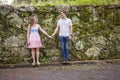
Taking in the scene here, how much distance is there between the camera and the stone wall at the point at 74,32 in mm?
13750

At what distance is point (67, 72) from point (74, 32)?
7.95ft

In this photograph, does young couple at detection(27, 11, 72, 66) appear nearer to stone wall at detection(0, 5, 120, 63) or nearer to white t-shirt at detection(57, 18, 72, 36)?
white t-shirt at detection(57, 18, 72, 36)

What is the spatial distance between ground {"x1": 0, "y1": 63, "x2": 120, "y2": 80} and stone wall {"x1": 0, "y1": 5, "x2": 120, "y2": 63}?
3.01ft

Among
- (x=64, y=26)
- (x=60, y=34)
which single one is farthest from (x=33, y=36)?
(x=64, y=26)

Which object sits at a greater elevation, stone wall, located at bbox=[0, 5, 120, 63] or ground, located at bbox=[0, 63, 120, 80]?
stone wall, located at bbox=[0, 5, 120, 63]

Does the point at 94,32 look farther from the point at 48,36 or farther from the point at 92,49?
the point at 48,36

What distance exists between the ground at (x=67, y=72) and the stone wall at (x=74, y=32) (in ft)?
3.01

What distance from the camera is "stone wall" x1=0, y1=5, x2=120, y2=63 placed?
1375 cm

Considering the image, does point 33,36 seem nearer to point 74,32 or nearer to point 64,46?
point 64,46

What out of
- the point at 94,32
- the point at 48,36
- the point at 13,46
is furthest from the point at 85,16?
the point at 13,46

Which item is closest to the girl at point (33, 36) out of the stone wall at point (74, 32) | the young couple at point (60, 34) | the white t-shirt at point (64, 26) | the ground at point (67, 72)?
the young couple at point (60, 34)

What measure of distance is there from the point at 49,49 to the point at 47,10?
1351 millimetres

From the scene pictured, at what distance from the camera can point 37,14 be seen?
45.3ft

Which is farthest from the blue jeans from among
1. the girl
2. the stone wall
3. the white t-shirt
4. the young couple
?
the girl
